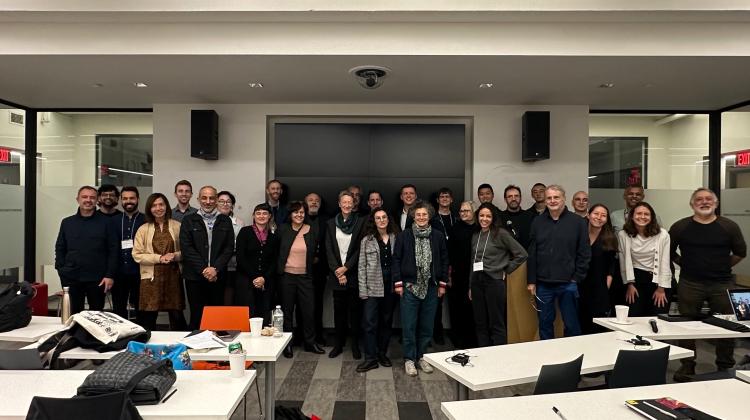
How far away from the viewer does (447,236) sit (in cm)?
472

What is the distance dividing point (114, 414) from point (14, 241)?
5.49m

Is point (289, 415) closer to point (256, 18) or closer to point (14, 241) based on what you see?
point (256, 18)

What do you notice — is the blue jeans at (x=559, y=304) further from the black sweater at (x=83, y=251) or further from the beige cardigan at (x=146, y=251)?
the black sweater at (x=83, y=251)

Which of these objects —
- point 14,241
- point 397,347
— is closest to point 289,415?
point 397,347

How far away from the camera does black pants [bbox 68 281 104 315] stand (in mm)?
4188

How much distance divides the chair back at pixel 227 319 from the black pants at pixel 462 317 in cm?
259

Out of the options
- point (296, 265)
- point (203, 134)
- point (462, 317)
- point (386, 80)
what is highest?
point (386, 80)

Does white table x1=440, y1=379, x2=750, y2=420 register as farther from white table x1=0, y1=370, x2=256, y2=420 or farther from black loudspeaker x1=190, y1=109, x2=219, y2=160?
black loudspeaker x1=190, y1=109, x2=219, y2=160

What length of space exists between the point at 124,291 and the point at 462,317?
12.1 feet

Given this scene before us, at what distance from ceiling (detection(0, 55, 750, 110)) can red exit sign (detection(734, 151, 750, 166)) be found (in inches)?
28.1

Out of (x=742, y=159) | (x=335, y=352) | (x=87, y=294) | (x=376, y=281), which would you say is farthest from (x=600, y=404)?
(x=742, y=159)

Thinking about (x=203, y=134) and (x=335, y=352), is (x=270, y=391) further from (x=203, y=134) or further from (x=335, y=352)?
(x=203, y=134)

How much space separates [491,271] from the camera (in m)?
4.04

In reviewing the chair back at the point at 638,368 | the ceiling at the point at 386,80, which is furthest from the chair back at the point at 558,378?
the ceiling at the point at 386,80
